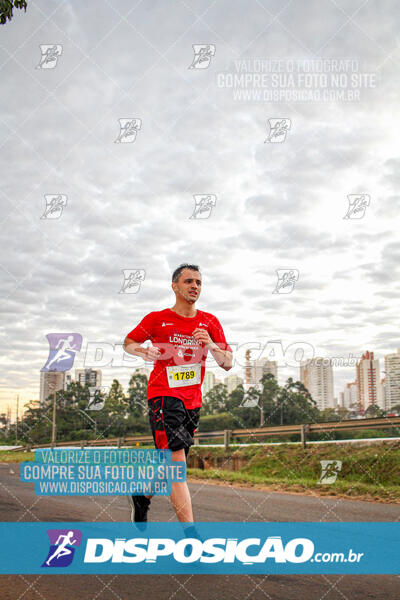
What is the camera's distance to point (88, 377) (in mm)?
16844

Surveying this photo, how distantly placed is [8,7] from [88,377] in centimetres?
1322

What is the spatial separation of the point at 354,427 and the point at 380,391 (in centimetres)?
691

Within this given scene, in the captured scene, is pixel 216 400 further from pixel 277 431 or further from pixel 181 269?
pixel 181 269

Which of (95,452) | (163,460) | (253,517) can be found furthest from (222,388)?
(163,460)

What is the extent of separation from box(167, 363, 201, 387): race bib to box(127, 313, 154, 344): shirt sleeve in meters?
0.37

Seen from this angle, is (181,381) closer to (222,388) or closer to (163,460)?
(163,460)

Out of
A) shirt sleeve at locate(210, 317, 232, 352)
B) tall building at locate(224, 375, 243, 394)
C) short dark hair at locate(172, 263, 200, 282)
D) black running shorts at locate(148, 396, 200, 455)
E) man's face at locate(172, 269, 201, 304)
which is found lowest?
black running shorts at locate(148, 396, 200, 455)

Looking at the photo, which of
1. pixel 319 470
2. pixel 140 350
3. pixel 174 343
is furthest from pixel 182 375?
pixel 319 470

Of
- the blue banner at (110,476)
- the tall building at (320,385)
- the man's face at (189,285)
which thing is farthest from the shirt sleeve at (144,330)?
the tall building at (320,385)

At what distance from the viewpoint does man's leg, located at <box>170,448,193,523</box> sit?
11.8ft

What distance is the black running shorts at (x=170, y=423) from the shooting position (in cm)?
376

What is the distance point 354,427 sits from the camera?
11648mm

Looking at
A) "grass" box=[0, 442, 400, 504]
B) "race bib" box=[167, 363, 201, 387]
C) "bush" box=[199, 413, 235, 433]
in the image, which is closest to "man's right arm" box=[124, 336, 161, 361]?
"race bib" box=[167, 363, 201, 387]

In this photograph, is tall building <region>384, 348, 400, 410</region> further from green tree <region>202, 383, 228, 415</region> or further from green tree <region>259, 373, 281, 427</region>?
green tree <region>202, 383, 228, 415</region>
